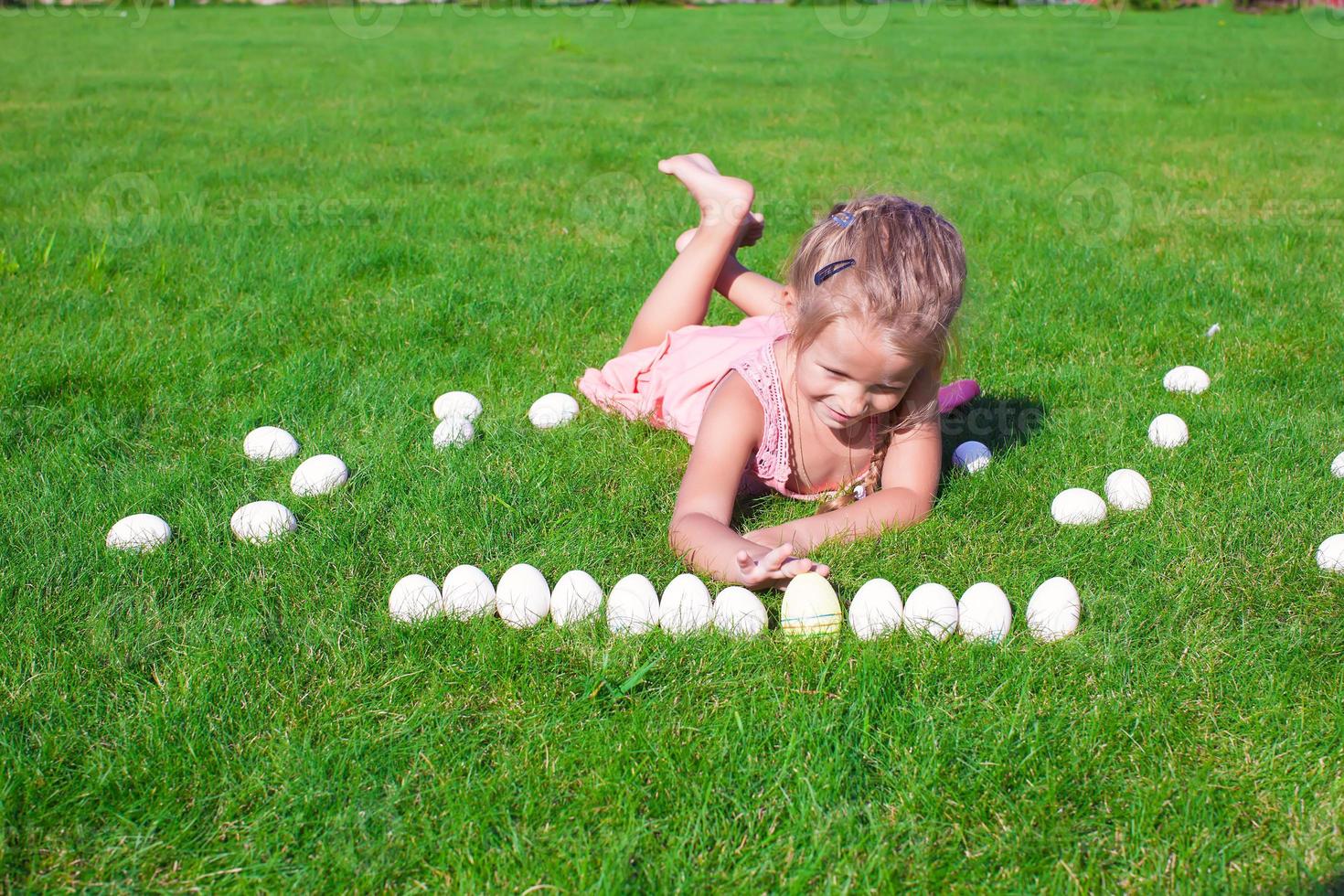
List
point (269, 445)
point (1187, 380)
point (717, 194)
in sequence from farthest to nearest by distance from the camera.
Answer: point (717, 194) < point (1187, 380) < point (269, 445)

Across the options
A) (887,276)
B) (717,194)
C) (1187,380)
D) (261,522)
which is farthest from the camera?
(717,194)

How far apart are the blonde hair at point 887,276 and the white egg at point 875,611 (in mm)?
567

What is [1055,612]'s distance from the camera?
7.66 feet

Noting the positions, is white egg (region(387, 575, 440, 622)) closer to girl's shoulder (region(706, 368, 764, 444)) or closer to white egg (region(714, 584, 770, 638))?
white egg (region(714, 584, 770, 638))

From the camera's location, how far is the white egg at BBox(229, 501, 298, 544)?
2.70 meters

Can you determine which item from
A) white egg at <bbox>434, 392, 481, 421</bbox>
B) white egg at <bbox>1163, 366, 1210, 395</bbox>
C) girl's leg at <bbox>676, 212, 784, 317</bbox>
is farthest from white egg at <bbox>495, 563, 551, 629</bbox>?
white egg at <bbox>1163, 366, 1210, 395</bbox>

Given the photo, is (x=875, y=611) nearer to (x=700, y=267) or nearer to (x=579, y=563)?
(x=579, y=563)

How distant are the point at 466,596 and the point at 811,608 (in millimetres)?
731

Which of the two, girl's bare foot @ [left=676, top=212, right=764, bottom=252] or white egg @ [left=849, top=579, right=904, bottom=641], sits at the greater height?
girl's bare foot @ [left=676, top=212, right=764, bottom=252]

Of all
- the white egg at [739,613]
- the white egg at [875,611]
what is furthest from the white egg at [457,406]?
the white egg at [875,611]

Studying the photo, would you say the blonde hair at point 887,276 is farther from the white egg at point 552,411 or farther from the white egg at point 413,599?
the white egg at point 413,599

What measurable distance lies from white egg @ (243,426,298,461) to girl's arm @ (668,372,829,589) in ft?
3.88

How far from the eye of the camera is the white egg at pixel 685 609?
2.32 metres

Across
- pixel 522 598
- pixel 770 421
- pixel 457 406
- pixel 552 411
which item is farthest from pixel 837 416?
pixel 457 406
